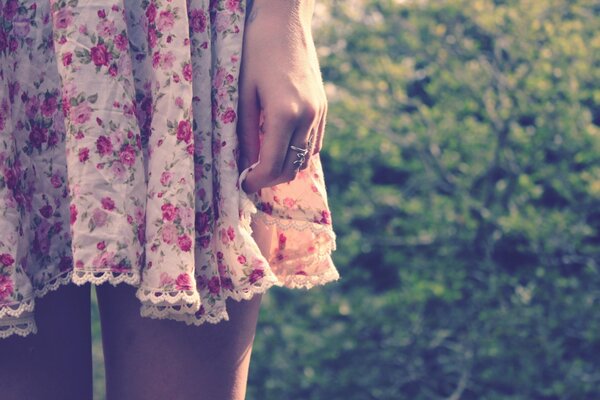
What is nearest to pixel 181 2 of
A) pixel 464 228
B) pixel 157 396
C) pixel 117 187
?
pixel 117 187

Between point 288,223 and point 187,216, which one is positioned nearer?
point 187,216

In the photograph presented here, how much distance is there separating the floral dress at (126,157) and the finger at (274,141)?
0.04 metres

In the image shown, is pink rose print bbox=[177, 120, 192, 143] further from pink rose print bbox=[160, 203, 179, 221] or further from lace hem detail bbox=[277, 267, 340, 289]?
lace hem detail bbox=[277, 267, 340, 289]

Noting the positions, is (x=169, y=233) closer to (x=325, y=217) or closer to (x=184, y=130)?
(x=184, y=130)

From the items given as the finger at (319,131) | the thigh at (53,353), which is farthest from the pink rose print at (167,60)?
the thigh at (53,353)

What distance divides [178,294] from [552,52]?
2273mm

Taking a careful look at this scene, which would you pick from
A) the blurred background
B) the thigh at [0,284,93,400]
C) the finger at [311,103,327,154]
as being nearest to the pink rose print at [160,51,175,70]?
the finger at [311,103,327,154]

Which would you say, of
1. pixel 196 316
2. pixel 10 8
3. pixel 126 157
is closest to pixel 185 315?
pixel 196 316

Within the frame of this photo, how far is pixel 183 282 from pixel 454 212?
2073 millimetres

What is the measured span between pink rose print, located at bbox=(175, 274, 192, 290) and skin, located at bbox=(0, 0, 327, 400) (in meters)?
0.10

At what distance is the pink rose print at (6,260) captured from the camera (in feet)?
3.34

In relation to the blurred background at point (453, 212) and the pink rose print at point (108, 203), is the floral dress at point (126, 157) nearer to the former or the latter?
the pink rose print at point (108, 203)

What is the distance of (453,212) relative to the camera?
2.97 meters

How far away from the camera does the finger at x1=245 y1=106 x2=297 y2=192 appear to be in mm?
1062
